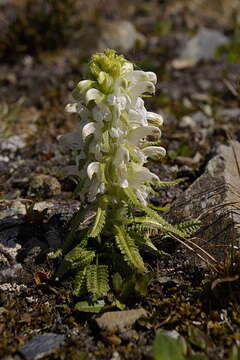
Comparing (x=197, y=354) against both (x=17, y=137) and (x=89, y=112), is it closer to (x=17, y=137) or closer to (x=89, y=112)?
(x=89, y=112)

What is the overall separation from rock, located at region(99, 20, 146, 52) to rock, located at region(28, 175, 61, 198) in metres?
4.61

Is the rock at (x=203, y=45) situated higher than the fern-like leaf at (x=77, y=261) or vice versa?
the rock at (x=203, y=45)

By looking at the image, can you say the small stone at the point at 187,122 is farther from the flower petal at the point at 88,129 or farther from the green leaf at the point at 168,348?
the green leaf at the point at 168,348

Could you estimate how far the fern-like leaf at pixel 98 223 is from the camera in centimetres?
366

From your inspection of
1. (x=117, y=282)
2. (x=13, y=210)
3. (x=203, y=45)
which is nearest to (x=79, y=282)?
(x=117, y=282)

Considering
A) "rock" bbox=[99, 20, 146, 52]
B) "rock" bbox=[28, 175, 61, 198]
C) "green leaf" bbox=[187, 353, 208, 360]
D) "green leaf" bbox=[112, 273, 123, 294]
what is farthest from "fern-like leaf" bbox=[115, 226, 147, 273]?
"rock" bbox=[99, 20, 146, 52]

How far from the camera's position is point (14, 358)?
10.8 feet

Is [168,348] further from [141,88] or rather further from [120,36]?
[120,36]

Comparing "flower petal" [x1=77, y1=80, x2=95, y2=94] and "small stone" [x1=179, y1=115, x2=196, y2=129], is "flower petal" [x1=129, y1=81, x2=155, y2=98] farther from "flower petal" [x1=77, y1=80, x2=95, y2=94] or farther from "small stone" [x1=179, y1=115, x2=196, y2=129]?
"small stone" [x1=179, y1=115, x2=196, y2=129]

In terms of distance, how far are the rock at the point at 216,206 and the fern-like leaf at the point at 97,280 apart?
3.01 feet

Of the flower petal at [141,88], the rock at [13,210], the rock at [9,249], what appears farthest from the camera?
the rock at [13,210]

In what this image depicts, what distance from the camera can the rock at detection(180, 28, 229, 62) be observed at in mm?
9422

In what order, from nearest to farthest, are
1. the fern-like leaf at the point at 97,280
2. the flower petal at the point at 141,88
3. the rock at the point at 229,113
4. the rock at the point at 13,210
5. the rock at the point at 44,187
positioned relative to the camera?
1. the fern-like leaf at the point at 97,280
2. the flower petal at the point at 141,88
3. the rock at the point at 13,210
4. the rock at the point at 44,187
5. the rock at the point at 229,113

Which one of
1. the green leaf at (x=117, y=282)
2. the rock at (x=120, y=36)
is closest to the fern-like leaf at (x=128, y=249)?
the green leaf at (x=117, y=282)
